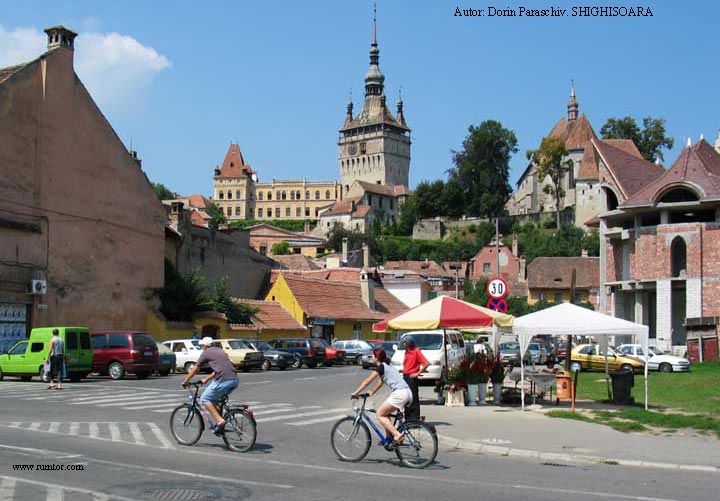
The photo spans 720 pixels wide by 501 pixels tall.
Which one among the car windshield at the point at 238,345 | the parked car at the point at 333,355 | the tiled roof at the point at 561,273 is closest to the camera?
the car windshield at the point at 238,345

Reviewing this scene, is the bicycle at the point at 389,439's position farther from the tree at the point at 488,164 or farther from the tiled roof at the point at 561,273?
the tree at the point at 488,164

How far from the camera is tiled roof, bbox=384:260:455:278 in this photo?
12238 centimetres

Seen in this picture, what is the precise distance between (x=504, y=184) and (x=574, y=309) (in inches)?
4712

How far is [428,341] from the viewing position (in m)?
29.1

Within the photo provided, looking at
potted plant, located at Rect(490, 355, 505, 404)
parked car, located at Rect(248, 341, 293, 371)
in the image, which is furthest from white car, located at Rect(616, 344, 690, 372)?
potted plant, located at Rect(490, 355, 505, 404)

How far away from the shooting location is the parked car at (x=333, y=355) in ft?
153

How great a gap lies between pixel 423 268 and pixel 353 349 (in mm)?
77442

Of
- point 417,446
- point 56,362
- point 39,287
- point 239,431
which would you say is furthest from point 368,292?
point 417,446

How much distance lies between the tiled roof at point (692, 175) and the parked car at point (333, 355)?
2408 cm

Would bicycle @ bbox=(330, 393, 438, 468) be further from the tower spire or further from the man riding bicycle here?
the tower spire

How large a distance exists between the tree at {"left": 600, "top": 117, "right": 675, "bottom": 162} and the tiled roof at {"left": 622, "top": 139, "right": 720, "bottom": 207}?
49.7 meters

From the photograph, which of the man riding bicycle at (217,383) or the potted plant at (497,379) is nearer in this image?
the man riding bicycle at (217,383)

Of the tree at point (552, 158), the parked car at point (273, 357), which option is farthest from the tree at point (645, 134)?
the parked car at point (273, 357)

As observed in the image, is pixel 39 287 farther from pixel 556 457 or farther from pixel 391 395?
pixel 556 457
